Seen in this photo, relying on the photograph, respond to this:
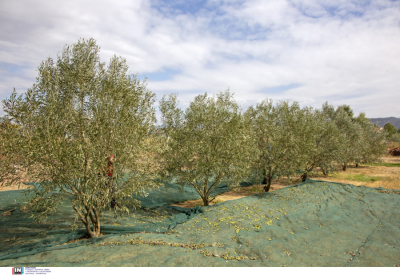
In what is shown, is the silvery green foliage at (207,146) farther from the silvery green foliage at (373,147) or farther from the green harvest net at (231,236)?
the silvery green foliage at (373,147)

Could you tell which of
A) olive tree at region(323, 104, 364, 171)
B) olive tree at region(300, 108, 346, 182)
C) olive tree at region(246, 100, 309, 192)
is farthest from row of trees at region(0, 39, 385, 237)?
olive tree at region(323, 104, 364, 171)

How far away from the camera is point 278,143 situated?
18734mm

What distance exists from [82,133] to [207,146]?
7.38m

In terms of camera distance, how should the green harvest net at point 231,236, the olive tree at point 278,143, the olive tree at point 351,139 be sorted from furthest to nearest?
1. the olive tree at point 351,139
2. the olive tree at point 278,143
3. the green harvest net at point 231,236

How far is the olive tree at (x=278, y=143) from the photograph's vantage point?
61.2 ft

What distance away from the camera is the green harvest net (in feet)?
22.5

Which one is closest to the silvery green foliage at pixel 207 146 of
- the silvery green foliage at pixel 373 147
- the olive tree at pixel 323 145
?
the olive tree at pixel 323 145

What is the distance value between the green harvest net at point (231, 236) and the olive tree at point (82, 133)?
1.51m

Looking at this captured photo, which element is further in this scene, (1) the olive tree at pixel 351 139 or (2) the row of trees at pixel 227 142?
(1) the olive tree at pixel 351 139

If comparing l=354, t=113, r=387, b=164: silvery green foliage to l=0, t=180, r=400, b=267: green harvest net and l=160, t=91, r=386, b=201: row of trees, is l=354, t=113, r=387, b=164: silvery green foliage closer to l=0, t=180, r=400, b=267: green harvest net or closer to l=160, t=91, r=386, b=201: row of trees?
l=160, t=91, r=386, b=201: row of trees

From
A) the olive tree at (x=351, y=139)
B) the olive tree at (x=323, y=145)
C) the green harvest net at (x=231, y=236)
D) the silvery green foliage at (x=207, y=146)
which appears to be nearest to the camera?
the green harvest net at (x=231, y=236)

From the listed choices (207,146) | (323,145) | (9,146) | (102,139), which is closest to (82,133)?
(102,139)

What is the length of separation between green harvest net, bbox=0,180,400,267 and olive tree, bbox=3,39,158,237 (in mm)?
1511
